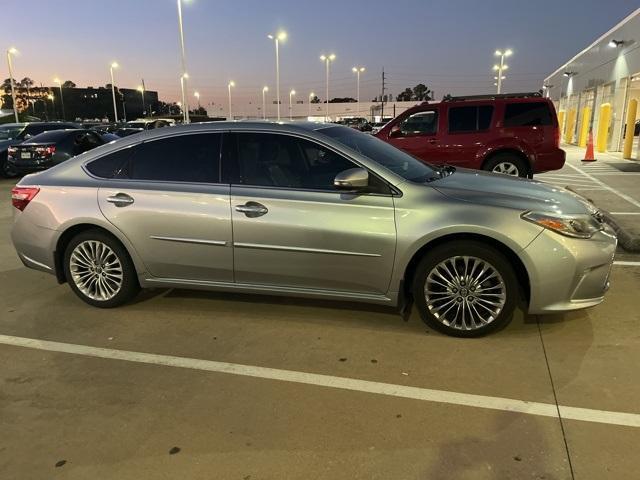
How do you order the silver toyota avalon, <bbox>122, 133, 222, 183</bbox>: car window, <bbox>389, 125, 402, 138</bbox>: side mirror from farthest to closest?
<bbox>389, 125, 402, 138</bbox>: side mirror, <bbox>122, 133, 222, 183</bbox>: car window, the silver toyota avalon

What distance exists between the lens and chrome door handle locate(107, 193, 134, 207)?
184 inches

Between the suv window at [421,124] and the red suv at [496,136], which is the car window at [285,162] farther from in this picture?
the suv window at [421,124]

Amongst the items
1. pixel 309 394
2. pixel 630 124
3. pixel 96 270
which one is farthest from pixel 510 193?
pixel 630 124

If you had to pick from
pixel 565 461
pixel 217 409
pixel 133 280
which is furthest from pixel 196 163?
pixel 565 461

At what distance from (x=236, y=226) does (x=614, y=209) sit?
711 cm

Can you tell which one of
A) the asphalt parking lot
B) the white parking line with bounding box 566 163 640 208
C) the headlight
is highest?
the headlight

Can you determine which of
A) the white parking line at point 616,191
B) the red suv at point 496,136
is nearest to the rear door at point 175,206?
the red suv at point 496,136

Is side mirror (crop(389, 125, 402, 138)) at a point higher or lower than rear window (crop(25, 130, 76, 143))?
higher

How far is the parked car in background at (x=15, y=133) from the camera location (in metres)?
16.3

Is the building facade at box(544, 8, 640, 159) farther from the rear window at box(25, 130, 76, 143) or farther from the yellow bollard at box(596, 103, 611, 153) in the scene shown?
the rear window at box(25, 130, 76, 143)

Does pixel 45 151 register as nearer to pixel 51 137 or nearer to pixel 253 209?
pixel 51 137

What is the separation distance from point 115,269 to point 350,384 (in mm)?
2540

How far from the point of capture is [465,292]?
13.4 feet

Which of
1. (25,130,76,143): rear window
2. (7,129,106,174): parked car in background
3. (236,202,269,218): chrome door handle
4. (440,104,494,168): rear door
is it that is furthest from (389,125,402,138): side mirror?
(25,130,76,143): rear window
